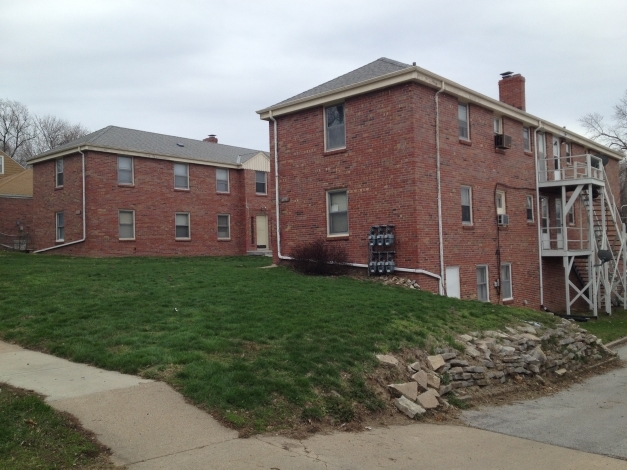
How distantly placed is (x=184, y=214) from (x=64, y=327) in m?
20.3

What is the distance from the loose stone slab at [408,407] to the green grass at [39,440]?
430cm

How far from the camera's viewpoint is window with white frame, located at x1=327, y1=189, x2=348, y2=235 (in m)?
19.6

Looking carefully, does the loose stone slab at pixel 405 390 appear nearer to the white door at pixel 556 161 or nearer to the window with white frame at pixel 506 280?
the window with white frame at pixel 506 280

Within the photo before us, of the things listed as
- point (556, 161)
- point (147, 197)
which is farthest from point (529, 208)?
point (147, 197)

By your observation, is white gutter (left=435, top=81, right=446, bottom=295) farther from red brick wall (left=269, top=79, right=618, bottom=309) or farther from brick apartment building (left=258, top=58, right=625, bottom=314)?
red brick wall (left=269, top=79, right=618, bottom=309)

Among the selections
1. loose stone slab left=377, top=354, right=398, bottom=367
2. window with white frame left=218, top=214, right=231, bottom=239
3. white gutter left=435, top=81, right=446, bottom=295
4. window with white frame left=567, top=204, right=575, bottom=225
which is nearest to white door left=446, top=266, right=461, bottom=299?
white gutter left=435, top=81, right=446, bottom=295

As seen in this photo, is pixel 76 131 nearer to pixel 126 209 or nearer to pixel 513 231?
pixel 126 209

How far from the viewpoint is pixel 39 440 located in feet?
19.5

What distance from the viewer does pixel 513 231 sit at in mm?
22078

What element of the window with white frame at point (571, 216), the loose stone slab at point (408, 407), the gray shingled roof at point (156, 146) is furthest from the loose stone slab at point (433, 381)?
the gray shingled roof at point (156, 146)

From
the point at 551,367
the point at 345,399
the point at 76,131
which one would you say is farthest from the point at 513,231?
the point at 76,131

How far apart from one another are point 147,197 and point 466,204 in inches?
621

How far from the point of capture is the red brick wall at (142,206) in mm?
27422

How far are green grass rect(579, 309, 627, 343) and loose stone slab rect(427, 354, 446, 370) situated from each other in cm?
970
